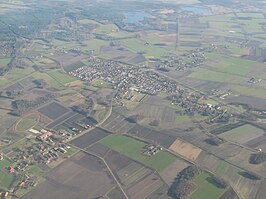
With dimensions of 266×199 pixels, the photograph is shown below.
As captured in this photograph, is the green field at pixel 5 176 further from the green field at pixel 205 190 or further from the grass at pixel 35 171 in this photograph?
the green field at pixel 205 190

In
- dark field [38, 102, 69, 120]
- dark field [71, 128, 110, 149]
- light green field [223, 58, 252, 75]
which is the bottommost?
dark field [38, 102, 69, 120]

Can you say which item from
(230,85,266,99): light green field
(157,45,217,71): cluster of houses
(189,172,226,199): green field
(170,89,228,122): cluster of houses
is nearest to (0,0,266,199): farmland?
(189,172,226,199): green field

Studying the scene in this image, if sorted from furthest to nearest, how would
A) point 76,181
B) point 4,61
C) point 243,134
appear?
point 4,61 → point 243,134 → point 76,181

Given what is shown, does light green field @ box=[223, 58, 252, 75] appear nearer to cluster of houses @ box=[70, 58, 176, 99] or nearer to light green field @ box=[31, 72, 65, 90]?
cluster of houses @ box=[70, 58, 176, 99]

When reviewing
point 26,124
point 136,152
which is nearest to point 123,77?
point 26,124

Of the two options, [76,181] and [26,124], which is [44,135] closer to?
[26,124]
